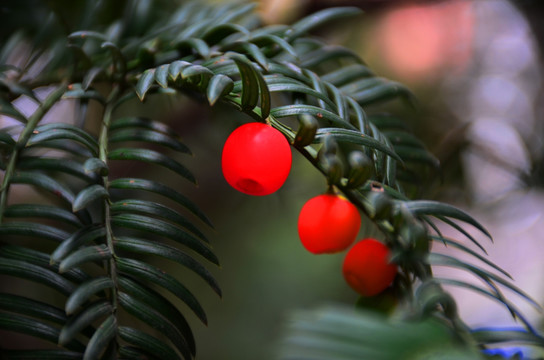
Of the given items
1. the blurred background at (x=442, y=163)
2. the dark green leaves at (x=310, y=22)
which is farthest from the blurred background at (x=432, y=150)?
the dark green leaves at (x=310, y=22)

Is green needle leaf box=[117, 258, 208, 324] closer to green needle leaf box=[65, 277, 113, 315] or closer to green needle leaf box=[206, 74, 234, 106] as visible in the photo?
green needle leaf box=[65, 277, 113, 315]

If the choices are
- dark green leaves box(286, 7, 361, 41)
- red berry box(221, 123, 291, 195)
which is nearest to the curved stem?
red berry box(221, 123, 291, 195)

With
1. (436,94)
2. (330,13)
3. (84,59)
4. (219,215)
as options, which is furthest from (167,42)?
(436,94)

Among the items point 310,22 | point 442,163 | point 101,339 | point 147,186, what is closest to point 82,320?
point 101,339

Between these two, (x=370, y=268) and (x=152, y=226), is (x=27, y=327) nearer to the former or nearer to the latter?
(x=152, y=226)

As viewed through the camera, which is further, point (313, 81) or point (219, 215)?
point (219, 215)

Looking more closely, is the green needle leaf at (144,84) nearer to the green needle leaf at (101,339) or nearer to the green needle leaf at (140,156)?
the green needle leaf at (140,156)

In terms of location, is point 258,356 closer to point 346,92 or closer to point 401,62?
point 346,92
